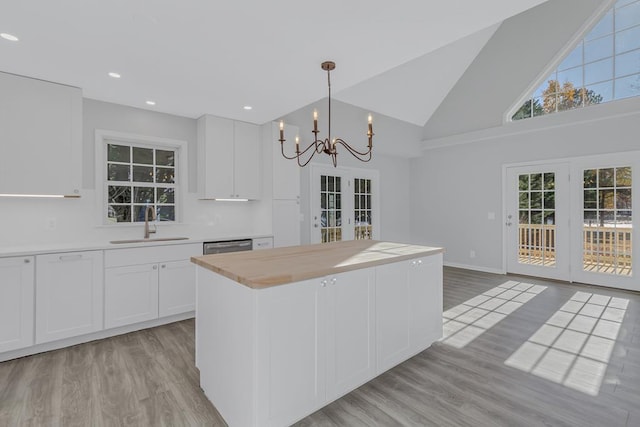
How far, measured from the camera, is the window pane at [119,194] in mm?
3598

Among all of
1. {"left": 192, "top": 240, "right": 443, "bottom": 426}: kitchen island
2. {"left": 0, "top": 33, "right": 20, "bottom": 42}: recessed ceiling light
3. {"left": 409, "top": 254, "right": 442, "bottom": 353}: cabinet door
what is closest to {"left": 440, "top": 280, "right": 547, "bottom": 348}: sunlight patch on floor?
{"left": 409, "top": 254, "right": 442, "bottom": 353}: cabinet door

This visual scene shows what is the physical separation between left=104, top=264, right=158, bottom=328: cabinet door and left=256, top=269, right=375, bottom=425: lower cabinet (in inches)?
86.5

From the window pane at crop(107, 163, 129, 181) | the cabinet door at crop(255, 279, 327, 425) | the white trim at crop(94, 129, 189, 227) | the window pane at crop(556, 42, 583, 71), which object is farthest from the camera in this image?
the window pane at crop(556, 42, 583, 71)

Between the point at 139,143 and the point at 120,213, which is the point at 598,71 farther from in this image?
the point at 120,213

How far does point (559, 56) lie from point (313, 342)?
5922mm

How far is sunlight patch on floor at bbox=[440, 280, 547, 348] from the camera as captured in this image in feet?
9.87

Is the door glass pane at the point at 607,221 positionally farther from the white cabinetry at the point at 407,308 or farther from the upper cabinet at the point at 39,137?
the upper cabinet at the point at 39,137

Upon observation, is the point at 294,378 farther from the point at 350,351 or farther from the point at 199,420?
the point at 199,420

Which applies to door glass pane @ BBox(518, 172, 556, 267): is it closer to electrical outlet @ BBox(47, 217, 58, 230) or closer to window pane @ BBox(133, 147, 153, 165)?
window pane @ BBox(133, 147, 153, 165)

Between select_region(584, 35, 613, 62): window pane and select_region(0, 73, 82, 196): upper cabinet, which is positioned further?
select_region(584, 35, 613, 62): window pane

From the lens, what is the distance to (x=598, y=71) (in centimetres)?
472

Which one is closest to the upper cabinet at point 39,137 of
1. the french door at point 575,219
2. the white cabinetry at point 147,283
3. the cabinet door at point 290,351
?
the white cabinetry at point 147,283

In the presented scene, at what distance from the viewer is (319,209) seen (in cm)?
526

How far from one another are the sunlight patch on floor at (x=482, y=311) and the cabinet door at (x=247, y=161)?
9.59 feet
